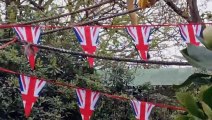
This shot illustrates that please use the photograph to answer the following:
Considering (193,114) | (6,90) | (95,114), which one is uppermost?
(193,114)

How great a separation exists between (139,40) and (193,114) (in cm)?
205

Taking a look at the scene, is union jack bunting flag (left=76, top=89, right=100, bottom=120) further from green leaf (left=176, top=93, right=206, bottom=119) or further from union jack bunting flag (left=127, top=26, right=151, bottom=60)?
green leaf (left=176, top=93, right=206, bottom=119)

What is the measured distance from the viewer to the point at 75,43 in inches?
159

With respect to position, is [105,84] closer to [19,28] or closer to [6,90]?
[6,90]

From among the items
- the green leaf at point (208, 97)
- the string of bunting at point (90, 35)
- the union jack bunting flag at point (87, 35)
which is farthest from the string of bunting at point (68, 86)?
the green leaf at point (208, 97)

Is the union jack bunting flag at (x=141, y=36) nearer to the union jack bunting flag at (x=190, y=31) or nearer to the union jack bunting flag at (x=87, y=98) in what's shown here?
the union jack bunting flag at (x=190, y=31)

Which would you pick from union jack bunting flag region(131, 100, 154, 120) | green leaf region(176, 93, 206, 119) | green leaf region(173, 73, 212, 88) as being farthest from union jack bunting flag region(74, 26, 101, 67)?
green leaf region(176, 93, 206, 119)

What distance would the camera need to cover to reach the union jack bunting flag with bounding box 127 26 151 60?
2.73 metres

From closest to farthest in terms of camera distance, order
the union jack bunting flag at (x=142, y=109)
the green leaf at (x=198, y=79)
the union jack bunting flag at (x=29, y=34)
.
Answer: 1. the green leaf at (x=198, y=79)
2. the union jack bunting flag at (x=29, y=34)
3. the union jack bunting flag at (x=142, y=109)

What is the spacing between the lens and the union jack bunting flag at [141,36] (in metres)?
2.73

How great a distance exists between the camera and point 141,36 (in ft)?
9.06

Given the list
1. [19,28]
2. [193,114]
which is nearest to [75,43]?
[19,28]

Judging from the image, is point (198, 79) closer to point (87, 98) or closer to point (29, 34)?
point (29, 34)

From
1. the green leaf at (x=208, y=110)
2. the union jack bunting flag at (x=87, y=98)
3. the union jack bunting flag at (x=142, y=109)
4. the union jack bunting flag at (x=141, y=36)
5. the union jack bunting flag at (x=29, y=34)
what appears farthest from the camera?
the union jack bunting flag at (x=142, y=109)
